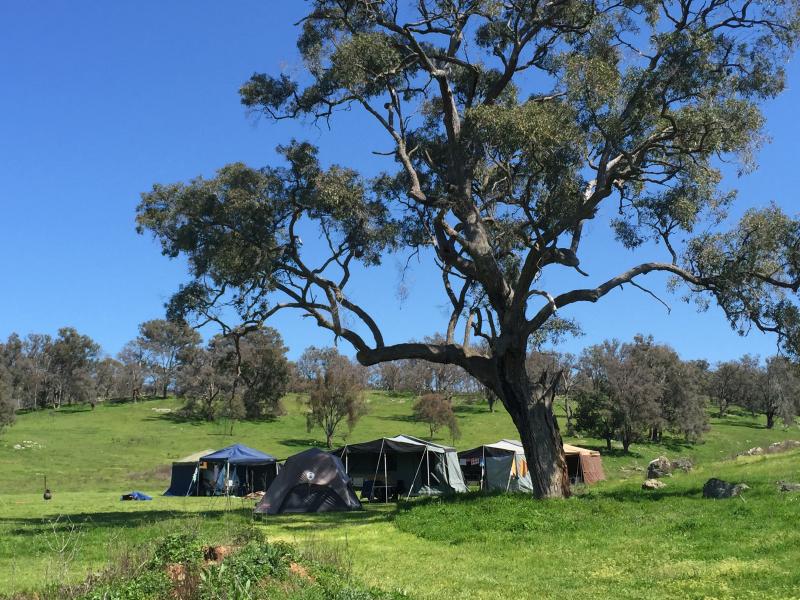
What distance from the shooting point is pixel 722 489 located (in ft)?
47.3

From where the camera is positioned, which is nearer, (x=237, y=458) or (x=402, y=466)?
(x=402, y=466)

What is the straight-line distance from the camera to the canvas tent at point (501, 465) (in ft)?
108

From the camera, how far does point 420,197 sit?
17.9m

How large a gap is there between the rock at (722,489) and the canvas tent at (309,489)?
10989 mm

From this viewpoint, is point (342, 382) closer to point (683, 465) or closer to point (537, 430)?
point (683, 465)

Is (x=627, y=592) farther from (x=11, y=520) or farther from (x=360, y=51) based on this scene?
(x=11, y=520)

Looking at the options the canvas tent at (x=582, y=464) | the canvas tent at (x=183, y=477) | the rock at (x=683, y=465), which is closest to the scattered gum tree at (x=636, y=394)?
the canvas tent at (x=582, y=464)

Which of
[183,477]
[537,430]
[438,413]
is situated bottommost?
[183,477]

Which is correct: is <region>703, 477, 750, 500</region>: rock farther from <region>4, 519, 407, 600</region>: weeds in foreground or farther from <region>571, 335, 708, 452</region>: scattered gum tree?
<region>571, 335, 708, 452</region>: scattered gum tree

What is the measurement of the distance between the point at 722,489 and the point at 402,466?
17.2 meters

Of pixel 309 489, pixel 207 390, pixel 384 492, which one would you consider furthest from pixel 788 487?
pixel 207 390

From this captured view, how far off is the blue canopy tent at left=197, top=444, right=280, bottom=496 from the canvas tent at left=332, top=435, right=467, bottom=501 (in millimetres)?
3914

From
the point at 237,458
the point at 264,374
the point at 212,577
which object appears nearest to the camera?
the point at 212,577

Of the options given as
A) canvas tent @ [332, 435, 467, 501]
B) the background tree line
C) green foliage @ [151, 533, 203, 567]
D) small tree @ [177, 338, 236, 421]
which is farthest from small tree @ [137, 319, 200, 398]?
green foliage @ [151, 533, 203, 567]
